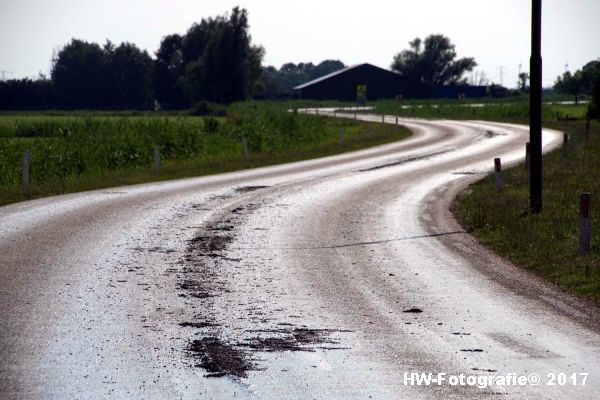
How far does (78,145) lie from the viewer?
32938mm

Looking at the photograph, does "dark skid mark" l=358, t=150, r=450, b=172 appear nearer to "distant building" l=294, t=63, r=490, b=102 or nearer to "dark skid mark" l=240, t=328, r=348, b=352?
"dark skid mark" l=240, t=328, r=348, b=352

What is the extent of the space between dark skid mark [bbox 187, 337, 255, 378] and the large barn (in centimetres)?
12574

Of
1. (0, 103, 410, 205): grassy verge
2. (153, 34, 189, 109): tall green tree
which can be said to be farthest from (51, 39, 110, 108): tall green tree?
(0, 103, 410, 205): grassy verge

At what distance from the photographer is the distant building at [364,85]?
13450 centimetres

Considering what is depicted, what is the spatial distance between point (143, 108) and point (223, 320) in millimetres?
136540

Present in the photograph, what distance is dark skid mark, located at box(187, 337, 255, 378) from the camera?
7.41 metres

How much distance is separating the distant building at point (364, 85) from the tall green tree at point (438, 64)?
22854 millimetres

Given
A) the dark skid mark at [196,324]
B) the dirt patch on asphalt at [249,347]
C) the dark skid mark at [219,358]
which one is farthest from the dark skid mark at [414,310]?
the dark skid mark at [219,358]

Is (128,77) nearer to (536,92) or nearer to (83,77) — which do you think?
(83,77)

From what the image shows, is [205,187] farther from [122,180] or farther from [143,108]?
[143,108]

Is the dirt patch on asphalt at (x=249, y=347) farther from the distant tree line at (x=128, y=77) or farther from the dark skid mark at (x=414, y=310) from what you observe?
the distant tree line at (x=128, y=77)

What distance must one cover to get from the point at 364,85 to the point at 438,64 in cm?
3219

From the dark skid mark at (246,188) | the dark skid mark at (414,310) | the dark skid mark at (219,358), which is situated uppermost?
the dark skid mark at (219,358)

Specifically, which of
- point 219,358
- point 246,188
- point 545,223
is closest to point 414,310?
point 219,358
